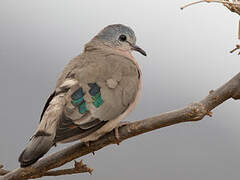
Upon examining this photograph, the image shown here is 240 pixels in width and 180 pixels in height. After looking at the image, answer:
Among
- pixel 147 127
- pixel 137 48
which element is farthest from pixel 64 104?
pixel 137 48

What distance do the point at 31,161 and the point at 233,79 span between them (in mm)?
953

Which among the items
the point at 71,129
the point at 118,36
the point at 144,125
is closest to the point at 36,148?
the point at 71,129

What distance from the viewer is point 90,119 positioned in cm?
205

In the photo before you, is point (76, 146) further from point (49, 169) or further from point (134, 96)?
point (134, 96)

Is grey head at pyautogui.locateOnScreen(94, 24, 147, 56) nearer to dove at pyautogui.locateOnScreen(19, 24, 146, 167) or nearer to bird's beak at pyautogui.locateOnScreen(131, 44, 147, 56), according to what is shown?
bird's beak at pyautogui.locateOnScreen(131, 44, 147, 56)

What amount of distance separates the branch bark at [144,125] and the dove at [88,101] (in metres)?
0.06

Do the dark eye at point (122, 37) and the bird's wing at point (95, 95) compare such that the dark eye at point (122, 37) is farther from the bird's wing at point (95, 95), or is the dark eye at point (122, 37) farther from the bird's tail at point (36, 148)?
the bird's tail at point (36, 148)

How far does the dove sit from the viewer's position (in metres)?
1.94

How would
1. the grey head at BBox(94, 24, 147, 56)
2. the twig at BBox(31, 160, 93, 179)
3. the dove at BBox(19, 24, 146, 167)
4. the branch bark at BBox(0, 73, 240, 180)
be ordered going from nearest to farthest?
the branch bark at BBox(0, 73, 240, 180), the dove at BBox(19, 24, 146, 167), the twig at BBox(31, 160, 93, 179), the grey head at BBox(94, 24, 147, 56)

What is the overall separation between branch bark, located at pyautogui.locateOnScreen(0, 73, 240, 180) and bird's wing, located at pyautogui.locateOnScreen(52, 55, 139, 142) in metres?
0.16

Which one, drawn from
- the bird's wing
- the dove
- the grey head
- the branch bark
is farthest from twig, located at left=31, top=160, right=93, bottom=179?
the grey head

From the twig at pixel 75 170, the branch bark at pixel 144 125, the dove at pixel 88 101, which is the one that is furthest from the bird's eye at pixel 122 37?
the twig at pixel 75 170

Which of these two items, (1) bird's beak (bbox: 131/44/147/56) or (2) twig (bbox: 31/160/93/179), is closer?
(2) twig (bbox: 31/160/93/179)

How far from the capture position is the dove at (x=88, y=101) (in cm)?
194
